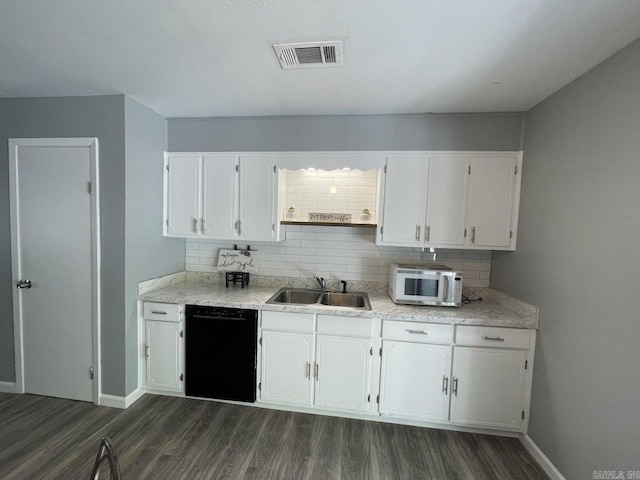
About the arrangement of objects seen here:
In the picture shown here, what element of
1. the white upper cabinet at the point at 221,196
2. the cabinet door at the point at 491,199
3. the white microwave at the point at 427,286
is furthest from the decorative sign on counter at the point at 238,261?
the cabinet door at the point at 491,199

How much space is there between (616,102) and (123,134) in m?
3.26

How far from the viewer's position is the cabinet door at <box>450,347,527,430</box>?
2.00m

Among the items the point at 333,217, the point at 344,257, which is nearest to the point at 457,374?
the point at 344,257

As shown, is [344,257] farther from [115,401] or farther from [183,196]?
[115,401]

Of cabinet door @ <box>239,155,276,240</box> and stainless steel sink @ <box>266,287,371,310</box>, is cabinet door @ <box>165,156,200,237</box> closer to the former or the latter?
cabinet door @ <box>239,155,276,240</box>

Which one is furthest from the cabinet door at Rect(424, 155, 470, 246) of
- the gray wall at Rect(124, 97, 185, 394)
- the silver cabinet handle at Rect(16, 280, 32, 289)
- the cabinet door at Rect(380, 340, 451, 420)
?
the silver cabinet handle at Rect(16, 280, 32, 289)

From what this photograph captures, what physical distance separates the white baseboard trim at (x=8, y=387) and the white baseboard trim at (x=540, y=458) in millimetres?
4254

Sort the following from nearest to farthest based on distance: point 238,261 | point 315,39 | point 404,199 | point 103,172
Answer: point 315,39, point 103,172, point 404,199, point 238,261

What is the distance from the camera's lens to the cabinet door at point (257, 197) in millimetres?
A: 2484

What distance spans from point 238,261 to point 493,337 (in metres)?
2.44

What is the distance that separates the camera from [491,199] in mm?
2266

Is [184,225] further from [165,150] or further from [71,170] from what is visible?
[71,170]

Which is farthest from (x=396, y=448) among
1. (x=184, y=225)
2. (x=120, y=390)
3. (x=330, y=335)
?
(x=184, y=225)

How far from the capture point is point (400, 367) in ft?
6.88
